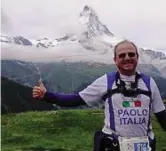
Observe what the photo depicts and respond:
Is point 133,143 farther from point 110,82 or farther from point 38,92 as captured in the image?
point 38,92

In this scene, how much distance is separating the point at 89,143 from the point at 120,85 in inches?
1044

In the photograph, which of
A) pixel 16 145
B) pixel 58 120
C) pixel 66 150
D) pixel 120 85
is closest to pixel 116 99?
pixel 120 85

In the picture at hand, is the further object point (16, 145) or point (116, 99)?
point (16, 145)

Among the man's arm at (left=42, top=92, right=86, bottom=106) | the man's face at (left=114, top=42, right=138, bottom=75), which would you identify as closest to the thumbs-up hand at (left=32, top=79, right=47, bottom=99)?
the man's arm at (left=42, top=92, right=86, bottom=106)

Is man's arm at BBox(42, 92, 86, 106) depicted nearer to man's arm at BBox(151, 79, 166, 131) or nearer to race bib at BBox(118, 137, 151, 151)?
race bib at BBox(118, 137, 151, 151)

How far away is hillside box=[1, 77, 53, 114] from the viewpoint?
148250 mm

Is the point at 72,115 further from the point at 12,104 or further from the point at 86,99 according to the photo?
the point at 12,104

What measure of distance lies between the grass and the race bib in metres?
22.7

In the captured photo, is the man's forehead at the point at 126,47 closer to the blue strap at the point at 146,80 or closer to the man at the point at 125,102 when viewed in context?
the man at the point at 125,102

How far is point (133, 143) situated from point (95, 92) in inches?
38.9

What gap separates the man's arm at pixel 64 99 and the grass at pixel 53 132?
21960mm

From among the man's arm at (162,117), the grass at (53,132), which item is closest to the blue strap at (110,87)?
the man's arm at (162,117)

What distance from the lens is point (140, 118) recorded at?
7324 millimetres

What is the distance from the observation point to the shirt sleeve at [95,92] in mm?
7641
